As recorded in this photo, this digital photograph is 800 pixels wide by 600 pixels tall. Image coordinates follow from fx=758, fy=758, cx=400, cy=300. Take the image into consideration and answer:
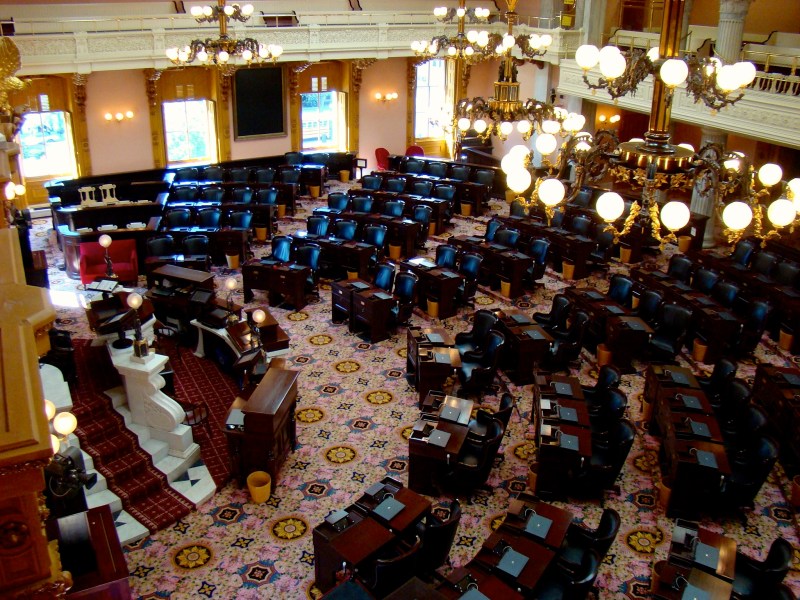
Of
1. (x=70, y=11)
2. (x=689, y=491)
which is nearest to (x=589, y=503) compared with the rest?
(x=689, y=491)

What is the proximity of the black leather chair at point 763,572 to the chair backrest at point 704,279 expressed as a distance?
6623 mm

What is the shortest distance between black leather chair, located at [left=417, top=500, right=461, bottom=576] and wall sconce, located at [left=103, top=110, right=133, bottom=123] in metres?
14.7

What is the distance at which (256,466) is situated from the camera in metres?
8.63

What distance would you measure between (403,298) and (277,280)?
230 centimetres

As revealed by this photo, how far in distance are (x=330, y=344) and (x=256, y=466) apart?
3.72 m

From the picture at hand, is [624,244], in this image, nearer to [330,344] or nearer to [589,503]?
→ [330,344]

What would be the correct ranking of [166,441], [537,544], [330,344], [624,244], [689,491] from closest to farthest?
[537,544], [689,491], [166,441], [330,344], [624,244]

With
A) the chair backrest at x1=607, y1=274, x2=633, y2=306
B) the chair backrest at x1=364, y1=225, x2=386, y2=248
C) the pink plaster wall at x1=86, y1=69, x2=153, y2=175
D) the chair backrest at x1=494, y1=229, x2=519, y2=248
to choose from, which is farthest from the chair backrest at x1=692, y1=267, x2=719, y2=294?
the pink plaster wall at x1=86, y1=69, x2=153, y2=175

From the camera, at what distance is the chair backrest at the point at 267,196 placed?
17328mm

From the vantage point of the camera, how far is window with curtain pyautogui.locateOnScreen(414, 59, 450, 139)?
77.7ft

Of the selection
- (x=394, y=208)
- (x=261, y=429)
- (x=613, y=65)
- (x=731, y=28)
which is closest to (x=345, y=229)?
(x=394, y=208)

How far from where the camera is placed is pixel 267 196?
17.4 metres

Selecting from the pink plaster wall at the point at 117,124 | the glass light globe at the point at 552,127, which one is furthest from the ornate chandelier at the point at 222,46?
the glass light globe at the point at 552,127

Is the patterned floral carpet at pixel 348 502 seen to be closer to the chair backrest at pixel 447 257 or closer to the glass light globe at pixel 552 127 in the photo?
the chair backrest at pixel 447 257
